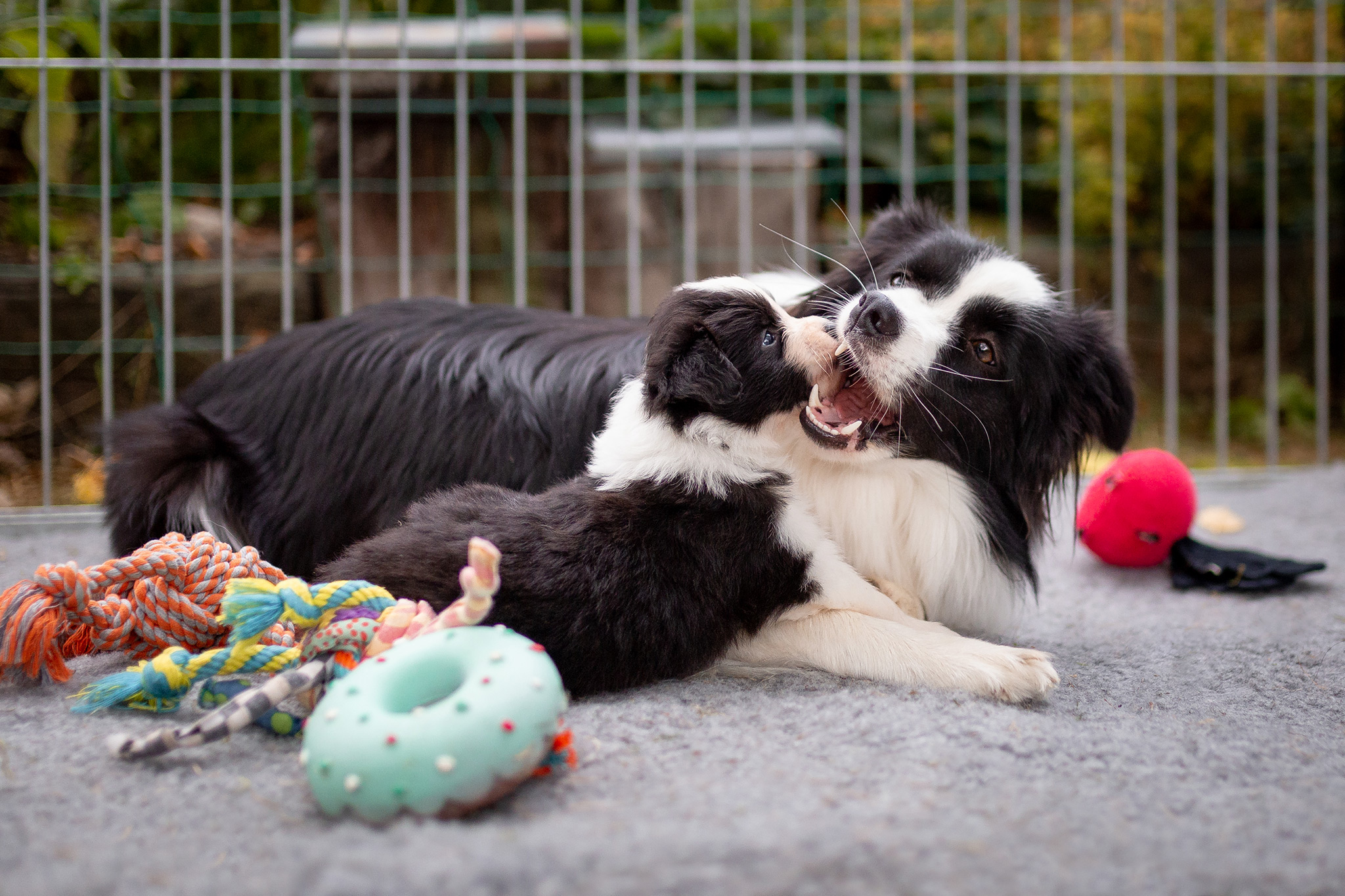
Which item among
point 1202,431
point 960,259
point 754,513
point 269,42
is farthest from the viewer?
point 1202,431

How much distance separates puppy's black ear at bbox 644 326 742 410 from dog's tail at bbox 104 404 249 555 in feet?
3.32

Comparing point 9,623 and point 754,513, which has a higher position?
point 754,513

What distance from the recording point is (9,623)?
1.57 m

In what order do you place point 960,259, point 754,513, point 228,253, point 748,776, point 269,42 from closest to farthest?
1. point 748,776
2. point 754,513
3. point 960,259
4. point 228,253
5. point 269,42

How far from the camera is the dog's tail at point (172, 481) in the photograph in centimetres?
210

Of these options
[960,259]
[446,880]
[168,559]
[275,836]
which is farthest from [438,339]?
[446,880]

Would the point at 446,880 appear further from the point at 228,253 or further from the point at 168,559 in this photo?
the point at 228,253

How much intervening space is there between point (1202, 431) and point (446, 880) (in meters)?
5.46

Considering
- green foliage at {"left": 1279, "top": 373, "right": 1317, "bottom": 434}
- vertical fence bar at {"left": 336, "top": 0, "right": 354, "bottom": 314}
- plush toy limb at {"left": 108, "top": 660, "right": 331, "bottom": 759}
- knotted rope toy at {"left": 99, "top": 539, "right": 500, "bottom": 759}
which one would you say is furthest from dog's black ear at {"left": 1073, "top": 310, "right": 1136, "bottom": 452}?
green foliage at {"left": 1279, "top": 373, "right": 1317, "bottom": 434}

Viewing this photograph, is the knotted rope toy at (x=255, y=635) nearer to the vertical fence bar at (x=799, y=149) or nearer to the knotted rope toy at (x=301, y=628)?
the knotted rope toy at (x=301, y=628)

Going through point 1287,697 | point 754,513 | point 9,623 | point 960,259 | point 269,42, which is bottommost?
point 1287,697

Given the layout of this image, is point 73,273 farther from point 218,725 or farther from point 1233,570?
point 1233,570

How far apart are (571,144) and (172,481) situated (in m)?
2.30

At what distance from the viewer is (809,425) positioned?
1.90 m
